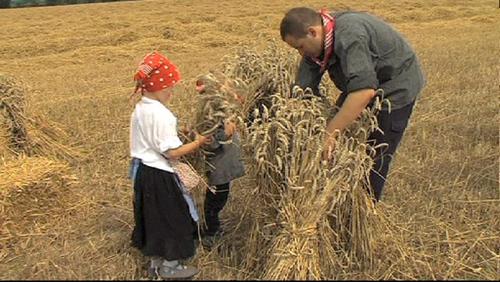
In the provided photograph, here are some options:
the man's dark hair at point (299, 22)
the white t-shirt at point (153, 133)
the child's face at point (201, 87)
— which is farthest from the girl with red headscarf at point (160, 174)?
the man's dark hair at point (299, 22)

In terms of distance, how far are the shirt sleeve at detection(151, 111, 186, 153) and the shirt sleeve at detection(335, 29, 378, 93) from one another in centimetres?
105

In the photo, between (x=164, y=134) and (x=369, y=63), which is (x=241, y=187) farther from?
(x=369, y=63)

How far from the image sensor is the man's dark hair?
145 inches

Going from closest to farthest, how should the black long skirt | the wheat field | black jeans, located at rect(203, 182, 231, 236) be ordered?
1. the black long skirt
2. the wheat field
3. black jeans, located at rect(203, 182, 231, 236)

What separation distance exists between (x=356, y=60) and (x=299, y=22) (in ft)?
1.30

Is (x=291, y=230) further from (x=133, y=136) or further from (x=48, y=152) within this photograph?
(x=48, y=152)

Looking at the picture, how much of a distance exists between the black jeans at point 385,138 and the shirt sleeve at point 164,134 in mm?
1292

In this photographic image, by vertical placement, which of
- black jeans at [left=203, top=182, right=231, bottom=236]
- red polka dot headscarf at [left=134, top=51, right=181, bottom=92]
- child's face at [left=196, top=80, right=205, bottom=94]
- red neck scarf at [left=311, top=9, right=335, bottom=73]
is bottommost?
black jeans at [left=203, top=182, right=231, bottom=236]

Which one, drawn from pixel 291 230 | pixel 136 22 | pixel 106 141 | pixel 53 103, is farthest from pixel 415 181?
pixel 136 22

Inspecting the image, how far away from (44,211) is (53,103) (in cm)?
458

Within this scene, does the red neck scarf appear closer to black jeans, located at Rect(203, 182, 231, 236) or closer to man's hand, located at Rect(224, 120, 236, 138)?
man's hand, located at Rect(224, 120, 236, 138)

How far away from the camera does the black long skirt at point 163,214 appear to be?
3764 mm

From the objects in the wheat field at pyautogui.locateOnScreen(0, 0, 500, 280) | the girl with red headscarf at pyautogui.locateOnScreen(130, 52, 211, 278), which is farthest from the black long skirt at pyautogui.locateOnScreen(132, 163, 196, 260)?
the wheat field at pyautogui.locateOnScreen(0, 0, 500, 280)

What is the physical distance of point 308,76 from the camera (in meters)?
4.23
